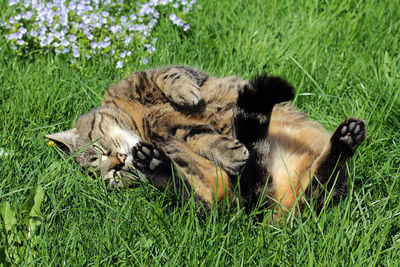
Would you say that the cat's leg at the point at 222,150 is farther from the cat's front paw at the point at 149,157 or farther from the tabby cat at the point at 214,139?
the cat's front paw at the point at 149,157

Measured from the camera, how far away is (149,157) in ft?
9.20

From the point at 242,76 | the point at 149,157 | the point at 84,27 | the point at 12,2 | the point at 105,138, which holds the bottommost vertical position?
the point at 105,138

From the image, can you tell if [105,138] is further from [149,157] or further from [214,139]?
[214,139]

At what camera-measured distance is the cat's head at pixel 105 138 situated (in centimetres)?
324

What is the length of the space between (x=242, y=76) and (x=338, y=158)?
1.37 metres

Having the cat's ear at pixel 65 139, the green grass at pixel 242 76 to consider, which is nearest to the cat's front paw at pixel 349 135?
the green grass at pixel 242 76

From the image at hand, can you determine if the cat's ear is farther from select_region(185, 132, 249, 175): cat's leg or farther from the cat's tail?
the cat's tail

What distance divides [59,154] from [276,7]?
2.44 m

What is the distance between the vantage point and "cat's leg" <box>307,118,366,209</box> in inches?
104

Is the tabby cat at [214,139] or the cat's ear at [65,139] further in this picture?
the cat's ear at [65,139]

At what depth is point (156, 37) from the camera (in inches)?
165

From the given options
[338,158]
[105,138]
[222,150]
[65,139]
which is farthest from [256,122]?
[65,139]

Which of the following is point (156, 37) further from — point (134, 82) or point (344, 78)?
point (344, 78)

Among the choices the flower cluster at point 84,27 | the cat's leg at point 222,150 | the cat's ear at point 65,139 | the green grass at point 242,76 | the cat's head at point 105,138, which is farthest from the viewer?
the flower cluster at point 84,27
